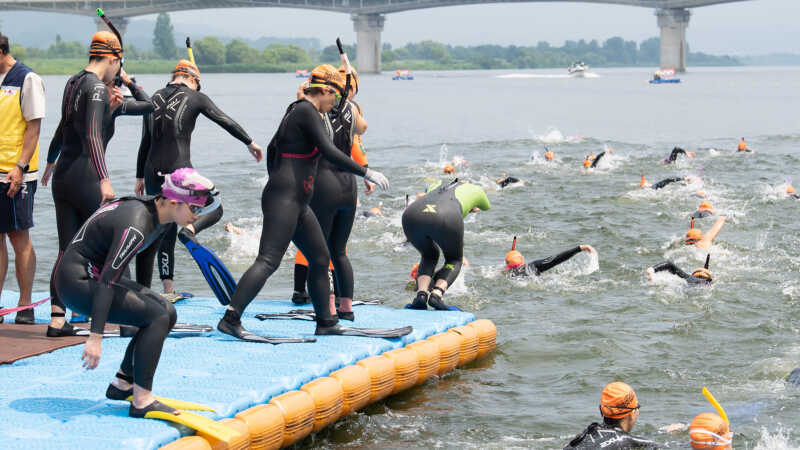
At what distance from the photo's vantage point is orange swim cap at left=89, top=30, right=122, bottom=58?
7793 millimetres

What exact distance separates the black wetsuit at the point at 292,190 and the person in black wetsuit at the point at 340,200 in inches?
18.7

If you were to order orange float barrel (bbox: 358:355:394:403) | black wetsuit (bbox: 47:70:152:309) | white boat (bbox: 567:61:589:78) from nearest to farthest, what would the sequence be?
black wetsuit (bbox: 47:70:152:309)
orange float barrel (bbox: 358:355:394:403)
white boat (bbox: 567:61:589:78)

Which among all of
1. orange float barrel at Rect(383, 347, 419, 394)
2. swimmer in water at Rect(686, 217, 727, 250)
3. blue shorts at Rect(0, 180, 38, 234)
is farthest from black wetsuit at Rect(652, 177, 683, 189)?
blue shorts at Rect(0, 180, 38, 234)

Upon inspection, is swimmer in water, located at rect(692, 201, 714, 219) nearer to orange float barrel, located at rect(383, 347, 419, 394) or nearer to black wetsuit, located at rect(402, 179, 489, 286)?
black wetsuit, located at rect(402, 179, 489, 286)

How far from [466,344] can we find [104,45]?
14.1 feet

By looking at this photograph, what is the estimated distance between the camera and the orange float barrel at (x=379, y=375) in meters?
7.98

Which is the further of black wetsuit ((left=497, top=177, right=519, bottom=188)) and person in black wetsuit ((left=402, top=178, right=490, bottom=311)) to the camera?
black wetsuit ((left=497, top=177, right=519, bottom=188))

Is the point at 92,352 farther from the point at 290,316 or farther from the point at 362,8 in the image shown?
the point at 362,8

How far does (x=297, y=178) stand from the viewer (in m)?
7.87

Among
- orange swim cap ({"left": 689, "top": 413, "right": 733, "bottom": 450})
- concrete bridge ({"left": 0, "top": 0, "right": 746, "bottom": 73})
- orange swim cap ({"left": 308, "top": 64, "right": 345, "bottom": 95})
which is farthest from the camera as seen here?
concrete bridge ({"left": 0, "top": 0, "right": 746, "bottom": 73})

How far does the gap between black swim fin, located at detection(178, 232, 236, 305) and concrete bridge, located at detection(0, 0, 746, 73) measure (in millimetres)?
107543

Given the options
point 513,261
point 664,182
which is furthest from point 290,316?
point 664,182

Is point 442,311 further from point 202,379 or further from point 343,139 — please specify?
point 202,379

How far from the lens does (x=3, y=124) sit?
26.9 ft
